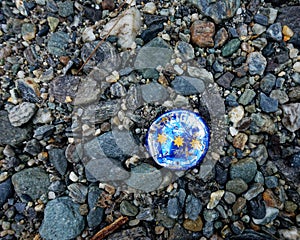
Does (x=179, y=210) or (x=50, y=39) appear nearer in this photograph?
(x=179, y=210)

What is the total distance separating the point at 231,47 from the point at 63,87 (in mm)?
944

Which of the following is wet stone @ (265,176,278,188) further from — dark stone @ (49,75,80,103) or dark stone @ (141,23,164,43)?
dark stone @ (49,75,80,103)

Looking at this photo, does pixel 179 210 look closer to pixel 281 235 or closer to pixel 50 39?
pixel 281 235

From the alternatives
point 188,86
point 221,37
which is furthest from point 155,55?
point 221,37

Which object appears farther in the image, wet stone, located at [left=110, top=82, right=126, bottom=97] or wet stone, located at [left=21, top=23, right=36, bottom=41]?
wet stone, located at [left=21, top=23, right=36, bottom=41]

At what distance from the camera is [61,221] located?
1.75 metres

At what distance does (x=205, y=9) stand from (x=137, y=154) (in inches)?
34.6

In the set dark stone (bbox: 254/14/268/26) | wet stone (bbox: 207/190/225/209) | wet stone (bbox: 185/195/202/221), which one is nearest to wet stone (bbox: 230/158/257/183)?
wet stone (bbox: 207/190/225/209)

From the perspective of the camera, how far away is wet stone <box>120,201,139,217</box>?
1.76 m

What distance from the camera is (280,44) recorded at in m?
1.88

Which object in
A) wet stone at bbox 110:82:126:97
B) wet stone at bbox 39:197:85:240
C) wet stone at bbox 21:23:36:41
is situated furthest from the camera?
wet stone at bbox 21:23:36:41

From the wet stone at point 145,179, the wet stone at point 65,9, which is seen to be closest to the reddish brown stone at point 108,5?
the wet stone at point 65,9

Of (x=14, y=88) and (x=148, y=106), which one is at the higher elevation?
(x=14, y=88)

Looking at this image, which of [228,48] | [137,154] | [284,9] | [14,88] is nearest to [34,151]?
[14,88]
